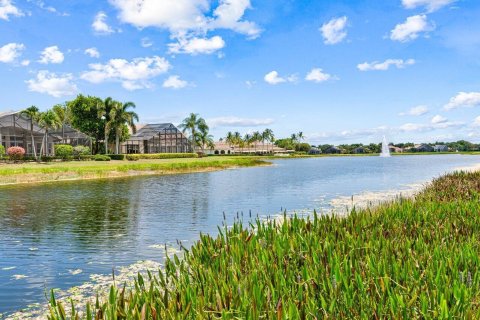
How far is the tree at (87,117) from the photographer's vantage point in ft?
311

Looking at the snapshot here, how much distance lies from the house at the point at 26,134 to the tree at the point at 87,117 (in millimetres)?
6774

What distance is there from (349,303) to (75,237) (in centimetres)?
1413

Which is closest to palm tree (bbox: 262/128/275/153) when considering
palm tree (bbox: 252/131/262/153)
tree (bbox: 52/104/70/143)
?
palm tree (bbox: 252/131/262/153)

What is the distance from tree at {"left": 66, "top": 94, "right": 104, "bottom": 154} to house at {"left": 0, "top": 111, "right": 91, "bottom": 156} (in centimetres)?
677

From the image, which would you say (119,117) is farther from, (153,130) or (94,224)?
(94,224)

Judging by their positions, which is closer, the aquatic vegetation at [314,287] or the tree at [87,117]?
the aquatic vegetation at [314,287]

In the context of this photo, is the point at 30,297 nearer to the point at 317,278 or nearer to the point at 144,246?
the point at 144,246

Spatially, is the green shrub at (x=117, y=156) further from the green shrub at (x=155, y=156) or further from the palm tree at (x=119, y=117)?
the palm tree at (x=119, y=117)

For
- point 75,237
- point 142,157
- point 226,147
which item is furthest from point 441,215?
point 226,147

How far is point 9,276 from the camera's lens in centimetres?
1113

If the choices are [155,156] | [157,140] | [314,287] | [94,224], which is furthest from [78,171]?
[157,140]

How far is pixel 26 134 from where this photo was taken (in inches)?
3078

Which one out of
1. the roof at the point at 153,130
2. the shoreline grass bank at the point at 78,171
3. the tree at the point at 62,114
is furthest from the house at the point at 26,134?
the roof at the point at 153,130

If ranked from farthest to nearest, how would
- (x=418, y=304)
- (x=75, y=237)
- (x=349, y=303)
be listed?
(x=75, y=237), (x=418, y=304), (x=349, y=303)
